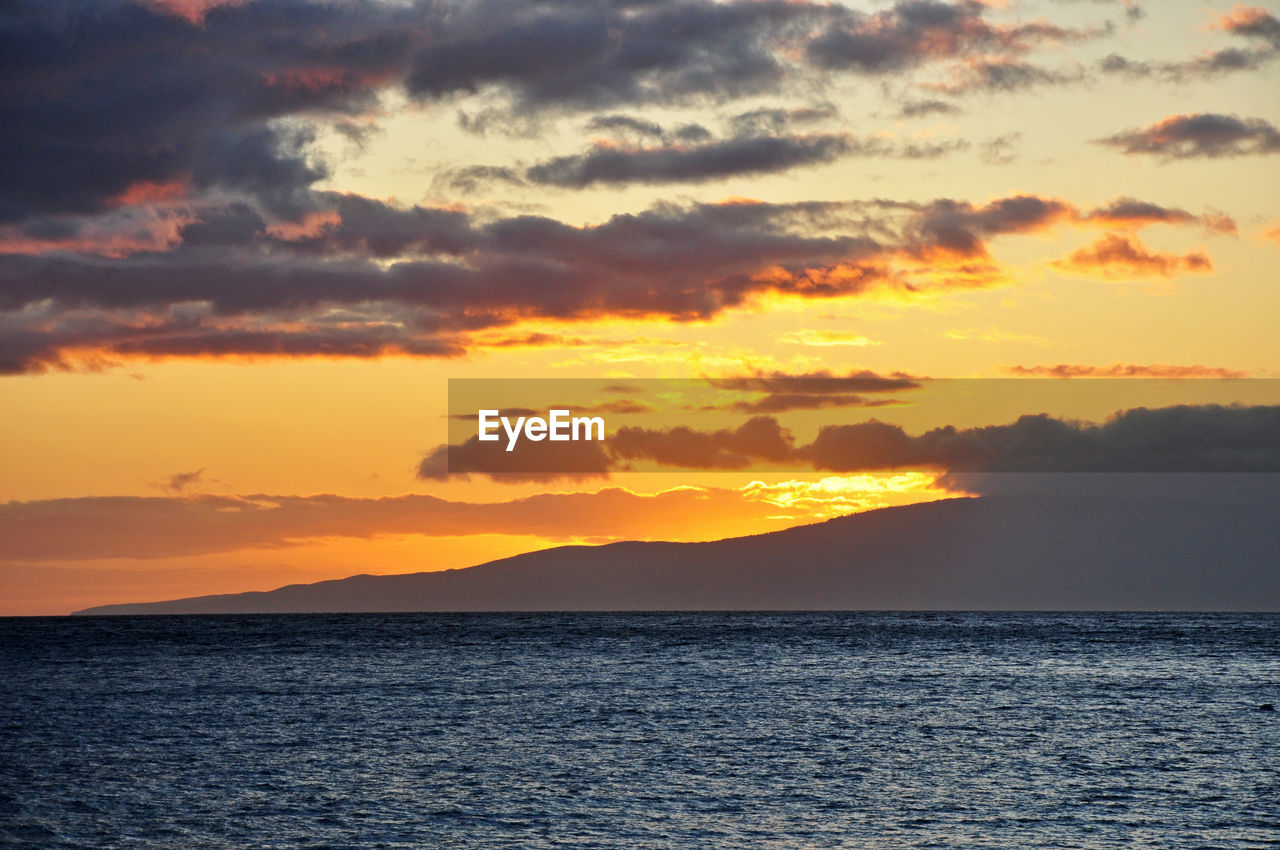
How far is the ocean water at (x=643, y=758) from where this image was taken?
40.9 meters

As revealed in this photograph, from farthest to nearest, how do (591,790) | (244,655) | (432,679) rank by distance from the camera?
(244,655), (432,679), (591,790)

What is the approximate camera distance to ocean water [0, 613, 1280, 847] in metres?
40.9

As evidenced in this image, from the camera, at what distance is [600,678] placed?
100 metres

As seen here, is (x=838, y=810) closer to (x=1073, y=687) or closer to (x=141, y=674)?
(x=1073, y=687)

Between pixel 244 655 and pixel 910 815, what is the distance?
365 feet

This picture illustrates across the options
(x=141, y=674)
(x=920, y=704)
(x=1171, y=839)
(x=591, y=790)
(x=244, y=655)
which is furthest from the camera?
(x=244, y=655)

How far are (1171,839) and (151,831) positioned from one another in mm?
31225

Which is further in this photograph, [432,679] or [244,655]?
[244,655]

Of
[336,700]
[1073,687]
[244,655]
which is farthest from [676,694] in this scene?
[244,655]

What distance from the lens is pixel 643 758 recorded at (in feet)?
180

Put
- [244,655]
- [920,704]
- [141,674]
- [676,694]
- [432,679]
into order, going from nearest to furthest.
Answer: [920,704] → [676,694] → [432,679] → [141,674] → [244,655]

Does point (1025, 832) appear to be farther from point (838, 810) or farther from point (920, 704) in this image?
point (920, 704)

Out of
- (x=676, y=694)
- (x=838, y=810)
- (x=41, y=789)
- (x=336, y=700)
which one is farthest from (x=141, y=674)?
(x=838, y=810)

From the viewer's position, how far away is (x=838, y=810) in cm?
4372
